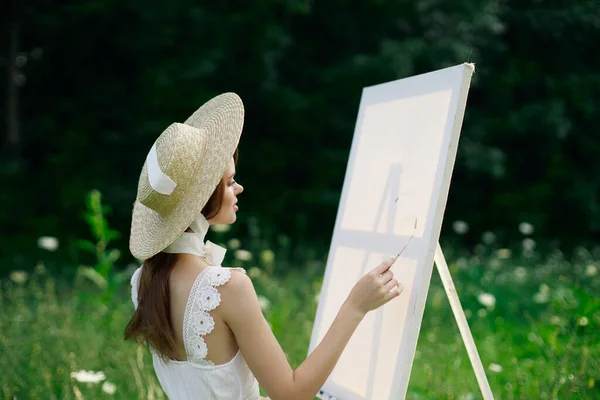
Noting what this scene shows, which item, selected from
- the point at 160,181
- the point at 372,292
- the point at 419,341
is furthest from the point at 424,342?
the point at 160,181

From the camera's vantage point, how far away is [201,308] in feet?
4.94

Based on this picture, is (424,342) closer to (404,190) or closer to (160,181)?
(404,190)

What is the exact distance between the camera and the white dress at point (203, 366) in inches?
59.4

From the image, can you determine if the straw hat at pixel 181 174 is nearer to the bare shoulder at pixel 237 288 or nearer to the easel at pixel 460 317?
the bare shoulder at pixel 237 288

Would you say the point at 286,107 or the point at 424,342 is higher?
the point at 424,342

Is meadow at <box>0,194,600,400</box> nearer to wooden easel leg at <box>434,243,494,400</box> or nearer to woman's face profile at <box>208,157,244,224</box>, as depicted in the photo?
wooden easel leg at <box>434,243,494,400</box>

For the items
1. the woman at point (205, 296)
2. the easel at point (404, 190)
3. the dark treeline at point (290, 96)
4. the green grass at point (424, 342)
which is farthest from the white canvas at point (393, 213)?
the dark treeline at point (290, 96)

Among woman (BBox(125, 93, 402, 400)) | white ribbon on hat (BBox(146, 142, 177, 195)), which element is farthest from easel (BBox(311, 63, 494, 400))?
white ribbon on hat (BBox(146, 142, 177, 195))

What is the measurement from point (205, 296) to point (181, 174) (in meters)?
0.26

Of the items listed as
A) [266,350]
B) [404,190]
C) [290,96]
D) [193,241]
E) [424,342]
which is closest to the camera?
[266,350]

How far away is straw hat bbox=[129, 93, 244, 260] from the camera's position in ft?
5.07

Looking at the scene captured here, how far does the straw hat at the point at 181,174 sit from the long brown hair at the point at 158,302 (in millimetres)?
44

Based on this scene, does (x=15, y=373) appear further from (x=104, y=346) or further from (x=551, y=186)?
(x=551, y=186)

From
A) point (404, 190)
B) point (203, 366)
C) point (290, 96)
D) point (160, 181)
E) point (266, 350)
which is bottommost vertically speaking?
point (290, 96)
